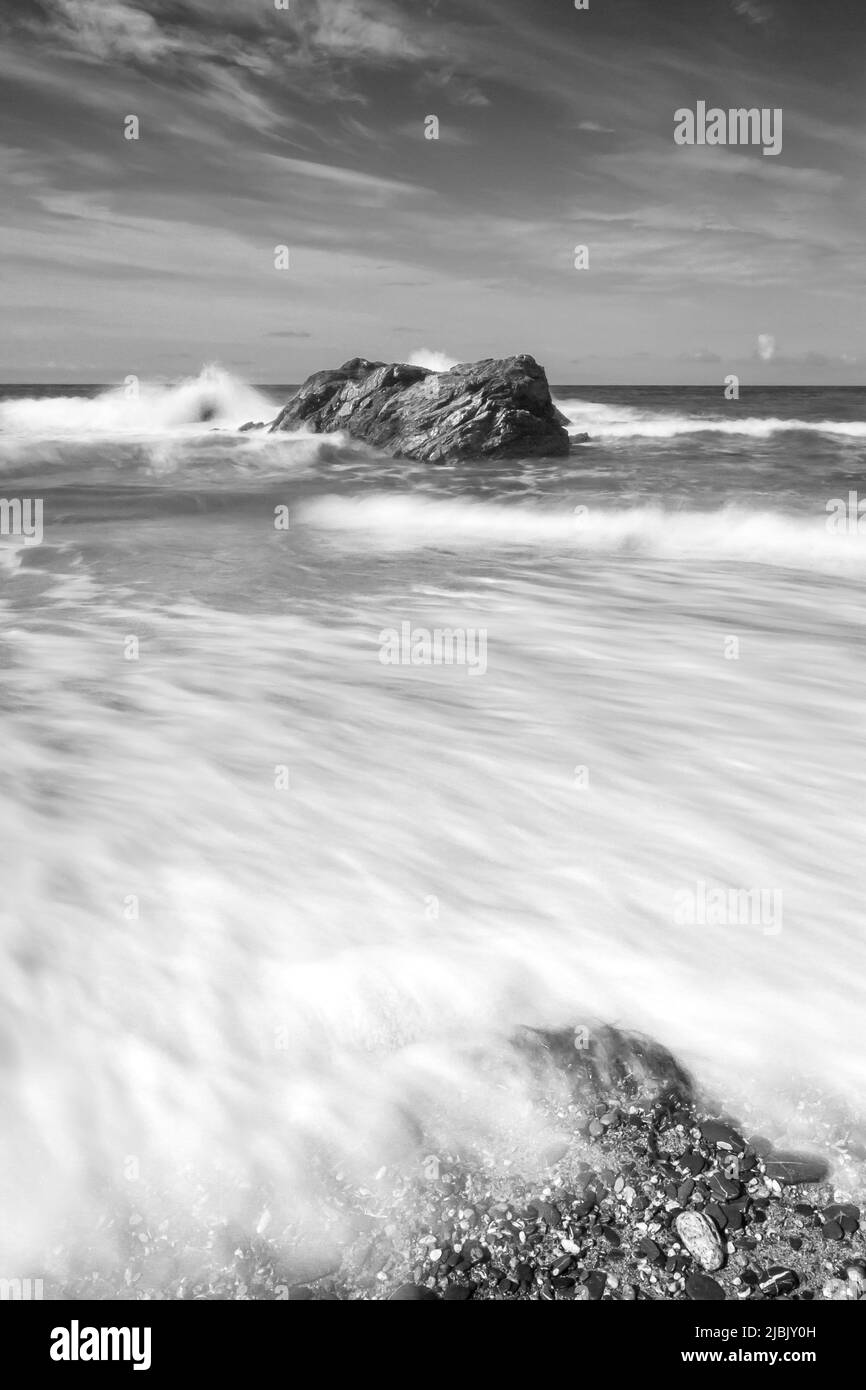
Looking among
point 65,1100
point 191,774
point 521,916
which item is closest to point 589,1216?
point 521,916

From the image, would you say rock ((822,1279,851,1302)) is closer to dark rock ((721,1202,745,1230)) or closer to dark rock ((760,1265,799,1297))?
dark rock ((760,1265,799,1297))

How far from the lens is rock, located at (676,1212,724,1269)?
6.29 feet

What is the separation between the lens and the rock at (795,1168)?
2096 mm

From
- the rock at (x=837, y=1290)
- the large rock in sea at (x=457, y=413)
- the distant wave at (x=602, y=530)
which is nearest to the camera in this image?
the rock at (x=837, y=1290)

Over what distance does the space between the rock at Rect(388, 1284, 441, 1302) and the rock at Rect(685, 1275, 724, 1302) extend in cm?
57

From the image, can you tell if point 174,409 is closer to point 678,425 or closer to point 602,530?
point 678,425

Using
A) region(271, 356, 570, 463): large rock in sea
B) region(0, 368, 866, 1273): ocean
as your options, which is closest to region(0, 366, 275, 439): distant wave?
region(271, 356, 570, 463): large rock in sea

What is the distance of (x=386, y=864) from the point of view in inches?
137

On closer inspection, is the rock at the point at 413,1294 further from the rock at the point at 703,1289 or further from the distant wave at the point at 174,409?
the distant wave at the point at 174,409

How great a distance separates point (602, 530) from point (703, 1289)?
456 inches

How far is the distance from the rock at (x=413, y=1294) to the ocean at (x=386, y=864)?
0.97 ft

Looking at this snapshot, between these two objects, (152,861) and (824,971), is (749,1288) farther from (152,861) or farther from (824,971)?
(152,861)

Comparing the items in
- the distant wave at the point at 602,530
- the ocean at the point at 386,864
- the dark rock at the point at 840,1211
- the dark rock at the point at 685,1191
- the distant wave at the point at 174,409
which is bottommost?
the dark rock at the point at 840,1211

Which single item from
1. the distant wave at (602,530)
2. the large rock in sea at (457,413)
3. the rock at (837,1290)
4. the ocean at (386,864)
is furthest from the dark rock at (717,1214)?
the large rock in sea at (457,413)
